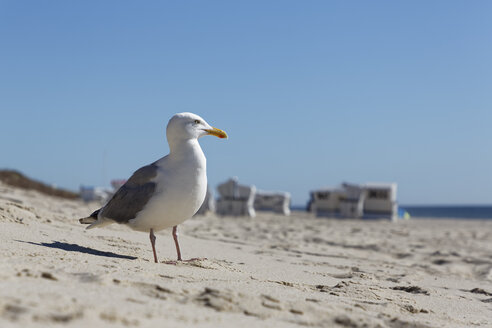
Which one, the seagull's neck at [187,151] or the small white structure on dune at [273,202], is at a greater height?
the seagull's neck at [187,151]

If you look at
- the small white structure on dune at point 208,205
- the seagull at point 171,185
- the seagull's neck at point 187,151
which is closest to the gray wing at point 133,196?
the seagull at point 171,185

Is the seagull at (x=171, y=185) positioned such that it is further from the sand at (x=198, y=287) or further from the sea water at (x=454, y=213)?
the sea water at (x=454, y=213)

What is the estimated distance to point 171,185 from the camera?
3809mm

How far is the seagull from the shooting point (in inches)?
151

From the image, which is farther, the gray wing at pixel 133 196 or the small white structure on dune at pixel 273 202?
the small white structure on dune at pixel 273 202

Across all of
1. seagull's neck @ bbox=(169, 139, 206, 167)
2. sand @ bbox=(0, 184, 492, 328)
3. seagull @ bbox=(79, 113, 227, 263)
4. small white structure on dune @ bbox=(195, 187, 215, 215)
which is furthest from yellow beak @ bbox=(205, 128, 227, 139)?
small white structure on dune @ bbox=(195, 187, 215, 215)

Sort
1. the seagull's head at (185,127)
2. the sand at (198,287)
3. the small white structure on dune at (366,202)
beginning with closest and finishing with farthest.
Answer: the sand at (198,287), the seagull's head at (185,127), the small white structure on dune at (366,202)

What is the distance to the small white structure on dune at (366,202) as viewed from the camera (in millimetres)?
22984

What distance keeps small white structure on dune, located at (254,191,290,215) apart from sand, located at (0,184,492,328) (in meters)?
19.6

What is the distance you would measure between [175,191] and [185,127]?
56cm

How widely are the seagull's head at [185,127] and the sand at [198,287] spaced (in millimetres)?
1043

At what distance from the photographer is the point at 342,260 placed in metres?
6.47

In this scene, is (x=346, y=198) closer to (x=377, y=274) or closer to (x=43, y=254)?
(x=377, y=274)

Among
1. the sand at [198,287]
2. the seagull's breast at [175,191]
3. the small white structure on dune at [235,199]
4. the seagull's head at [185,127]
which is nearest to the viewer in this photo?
the sand at [198,287]
